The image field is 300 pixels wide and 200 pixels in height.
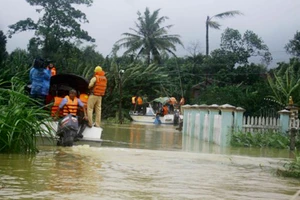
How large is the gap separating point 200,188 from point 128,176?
1.26 m

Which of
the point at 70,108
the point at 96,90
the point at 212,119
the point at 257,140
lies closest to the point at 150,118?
the point at 212,119

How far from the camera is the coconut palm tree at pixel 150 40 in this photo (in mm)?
59219

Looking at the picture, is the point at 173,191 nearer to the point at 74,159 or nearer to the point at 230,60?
the point at 74,159

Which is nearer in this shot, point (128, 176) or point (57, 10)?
point (128, 176)

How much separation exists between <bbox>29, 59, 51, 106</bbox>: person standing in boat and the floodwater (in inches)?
112

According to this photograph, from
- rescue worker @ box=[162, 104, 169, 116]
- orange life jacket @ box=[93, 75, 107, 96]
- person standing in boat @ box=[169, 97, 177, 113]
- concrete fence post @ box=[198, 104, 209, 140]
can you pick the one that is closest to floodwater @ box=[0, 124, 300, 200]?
orange life jacket @ box=[93, 75, 107, 96]

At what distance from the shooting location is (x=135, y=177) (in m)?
8.45

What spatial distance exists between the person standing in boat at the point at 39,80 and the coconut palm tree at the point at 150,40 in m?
44.2

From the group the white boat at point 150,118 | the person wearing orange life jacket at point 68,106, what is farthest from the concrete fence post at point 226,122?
the white boat at point 150,118

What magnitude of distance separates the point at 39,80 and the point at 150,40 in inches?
1776

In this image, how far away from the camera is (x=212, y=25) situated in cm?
5962

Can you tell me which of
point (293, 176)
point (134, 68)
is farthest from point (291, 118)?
point (134, 68)

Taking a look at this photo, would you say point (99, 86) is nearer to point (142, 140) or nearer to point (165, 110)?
point (142, 140)

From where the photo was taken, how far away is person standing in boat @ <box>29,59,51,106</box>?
48.1ft
